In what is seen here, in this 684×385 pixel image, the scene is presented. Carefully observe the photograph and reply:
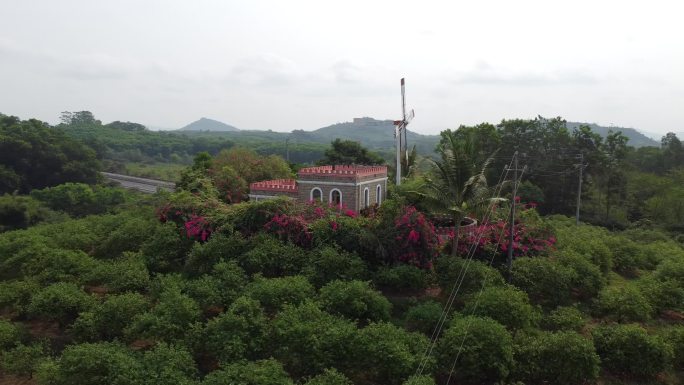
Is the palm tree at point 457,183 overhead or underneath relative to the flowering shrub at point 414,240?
overhead

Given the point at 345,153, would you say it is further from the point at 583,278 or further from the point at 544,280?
the point at 544,280

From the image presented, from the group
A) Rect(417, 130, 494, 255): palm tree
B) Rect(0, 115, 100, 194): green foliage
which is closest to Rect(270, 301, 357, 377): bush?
Rect(417, 130, 494, 255): palm tree

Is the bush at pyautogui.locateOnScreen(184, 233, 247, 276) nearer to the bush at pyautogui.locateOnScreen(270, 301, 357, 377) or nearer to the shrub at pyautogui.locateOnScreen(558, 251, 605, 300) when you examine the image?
the bush at pyautogui.locateOnScreen(270, 301, 357, 377)

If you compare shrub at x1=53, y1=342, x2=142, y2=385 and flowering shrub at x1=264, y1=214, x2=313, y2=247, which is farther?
flowering shrub at x1=264, y1=214, x2=313, y2=247

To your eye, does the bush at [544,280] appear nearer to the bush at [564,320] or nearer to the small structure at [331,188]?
the bush at [564,320]

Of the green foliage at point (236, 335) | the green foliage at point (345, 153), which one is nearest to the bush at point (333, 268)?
the green foliage at point (236, 335)

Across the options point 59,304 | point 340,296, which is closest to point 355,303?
point 340,296
